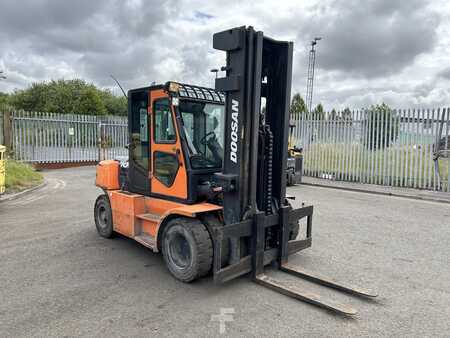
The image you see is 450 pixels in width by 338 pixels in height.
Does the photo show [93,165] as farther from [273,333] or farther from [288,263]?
[273,333]

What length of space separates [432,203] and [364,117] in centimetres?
475

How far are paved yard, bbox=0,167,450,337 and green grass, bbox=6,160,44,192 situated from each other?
382cm

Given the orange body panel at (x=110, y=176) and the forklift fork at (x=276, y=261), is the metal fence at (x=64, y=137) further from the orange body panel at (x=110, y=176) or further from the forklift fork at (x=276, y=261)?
the forklift fork at (x=276, y=261)

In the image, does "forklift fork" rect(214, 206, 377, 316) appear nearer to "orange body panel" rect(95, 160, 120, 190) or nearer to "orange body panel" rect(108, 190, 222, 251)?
"orange body panel" rect(108, 190, 222, 251)

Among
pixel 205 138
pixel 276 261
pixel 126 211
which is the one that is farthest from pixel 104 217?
pixel 276 261

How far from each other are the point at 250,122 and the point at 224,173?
669mm

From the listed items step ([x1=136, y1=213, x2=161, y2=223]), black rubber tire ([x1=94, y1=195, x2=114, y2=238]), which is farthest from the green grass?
step ([x1=136, y1=213, x2=161, y2=223])

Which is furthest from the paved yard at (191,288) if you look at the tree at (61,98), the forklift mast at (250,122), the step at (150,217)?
the tree at (61,98)

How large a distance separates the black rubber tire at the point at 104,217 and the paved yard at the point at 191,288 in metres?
0.14

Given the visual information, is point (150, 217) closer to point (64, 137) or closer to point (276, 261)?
point (276, 261)

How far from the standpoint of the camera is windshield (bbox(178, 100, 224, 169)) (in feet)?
14.6

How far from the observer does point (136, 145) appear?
5.29 meters

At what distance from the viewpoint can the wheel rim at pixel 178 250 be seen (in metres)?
4.17

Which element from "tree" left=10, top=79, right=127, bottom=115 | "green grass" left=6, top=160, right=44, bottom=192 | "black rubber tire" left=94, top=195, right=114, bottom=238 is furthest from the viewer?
"tree" left=10, top=79, right=127, bottom=115
